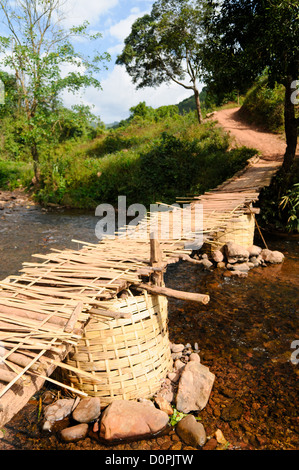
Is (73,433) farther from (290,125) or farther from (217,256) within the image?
(290,125)

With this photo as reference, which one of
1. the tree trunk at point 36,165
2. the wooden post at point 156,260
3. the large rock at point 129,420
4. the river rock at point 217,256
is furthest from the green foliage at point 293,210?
the tree trunk at point 36,165

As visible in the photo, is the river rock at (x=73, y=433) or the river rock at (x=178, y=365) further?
the river rock at (x=178, y=365)

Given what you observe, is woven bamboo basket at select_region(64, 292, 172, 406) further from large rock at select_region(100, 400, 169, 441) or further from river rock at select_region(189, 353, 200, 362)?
river rock at select_region(189, 353, 200, 362)

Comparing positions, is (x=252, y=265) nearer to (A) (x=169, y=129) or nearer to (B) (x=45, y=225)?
(B) (x=45, y=225)

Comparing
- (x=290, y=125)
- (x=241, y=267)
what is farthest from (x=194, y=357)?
(x=290, y=125)

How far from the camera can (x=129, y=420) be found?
9.23 ft

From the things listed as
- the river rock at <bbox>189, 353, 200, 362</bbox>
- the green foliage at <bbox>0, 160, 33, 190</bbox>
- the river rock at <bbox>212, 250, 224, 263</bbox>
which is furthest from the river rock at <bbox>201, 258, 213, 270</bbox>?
the green foliage at <bbox>0, 160, 33, 190</bbox>

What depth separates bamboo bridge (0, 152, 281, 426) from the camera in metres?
2.14

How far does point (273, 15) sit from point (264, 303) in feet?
19.7

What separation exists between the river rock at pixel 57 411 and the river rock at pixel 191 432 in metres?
1.10

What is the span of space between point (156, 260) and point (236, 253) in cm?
383

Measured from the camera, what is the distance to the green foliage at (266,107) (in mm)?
15438

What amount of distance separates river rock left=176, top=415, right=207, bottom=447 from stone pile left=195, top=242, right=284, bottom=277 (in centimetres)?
393

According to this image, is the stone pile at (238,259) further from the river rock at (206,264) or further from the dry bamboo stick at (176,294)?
the dry bamboo stick at (176,294)
